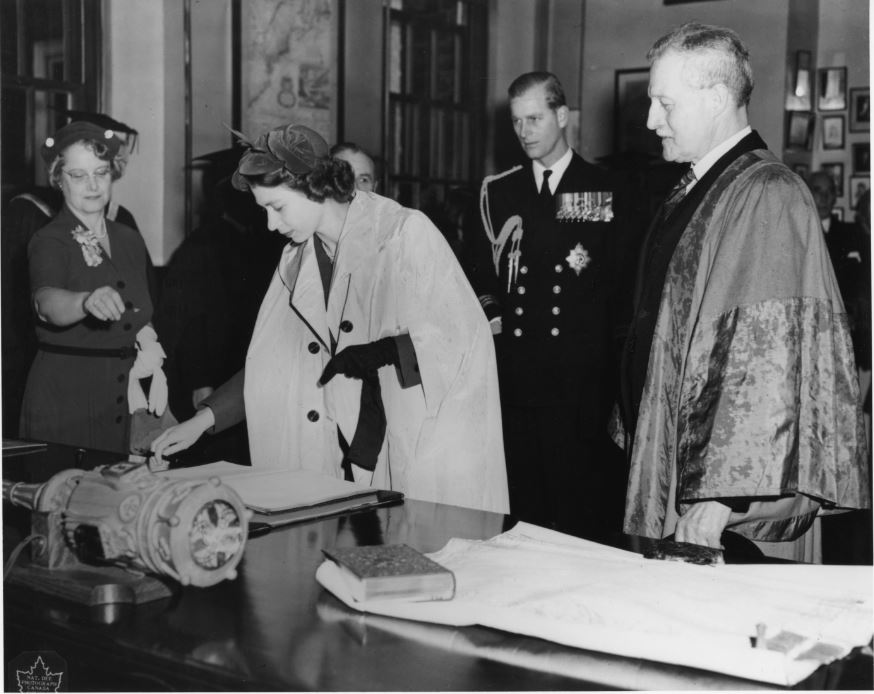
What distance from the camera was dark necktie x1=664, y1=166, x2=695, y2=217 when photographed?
2.17 m

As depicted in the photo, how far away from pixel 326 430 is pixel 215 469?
1.98 feet

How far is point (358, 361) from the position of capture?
243 centimetres

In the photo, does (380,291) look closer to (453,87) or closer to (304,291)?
(304,291)

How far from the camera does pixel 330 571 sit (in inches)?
55.4

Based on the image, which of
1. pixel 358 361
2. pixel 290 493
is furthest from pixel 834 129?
pixel 290 493

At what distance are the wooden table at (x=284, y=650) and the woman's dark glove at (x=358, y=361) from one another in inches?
35.4

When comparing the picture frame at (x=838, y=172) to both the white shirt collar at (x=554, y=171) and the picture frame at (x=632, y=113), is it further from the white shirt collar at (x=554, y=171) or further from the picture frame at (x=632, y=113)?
the white shirt collar at (x=554, y=171)

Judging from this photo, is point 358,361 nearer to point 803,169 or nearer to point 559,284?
point 559,284

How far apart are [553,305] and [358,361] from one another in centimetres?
143

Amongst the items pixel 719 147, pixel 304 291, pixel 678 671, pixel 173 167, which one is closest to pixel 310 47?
pixel 173 167

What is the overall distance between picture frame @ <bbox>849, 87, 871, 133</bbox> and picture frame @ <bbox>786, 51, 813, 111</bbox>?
1.01 feet

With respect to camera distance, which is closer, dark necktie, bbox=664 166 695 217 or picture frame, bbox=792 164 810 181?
dark necktie, bbox=664 166 695 217

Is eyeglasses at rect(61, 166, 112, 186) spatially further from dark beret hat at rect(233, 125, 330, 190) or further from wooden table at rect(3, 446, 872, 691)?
wooden table at rect(3, 446, 872, 691)

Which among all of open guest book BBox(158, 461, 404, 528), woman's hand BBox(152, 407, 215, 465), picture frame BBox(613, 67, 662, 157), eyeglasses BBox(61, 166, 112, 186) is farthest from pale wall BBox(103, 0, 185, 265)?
picture frame BBox(613, 67, 662, 157)
